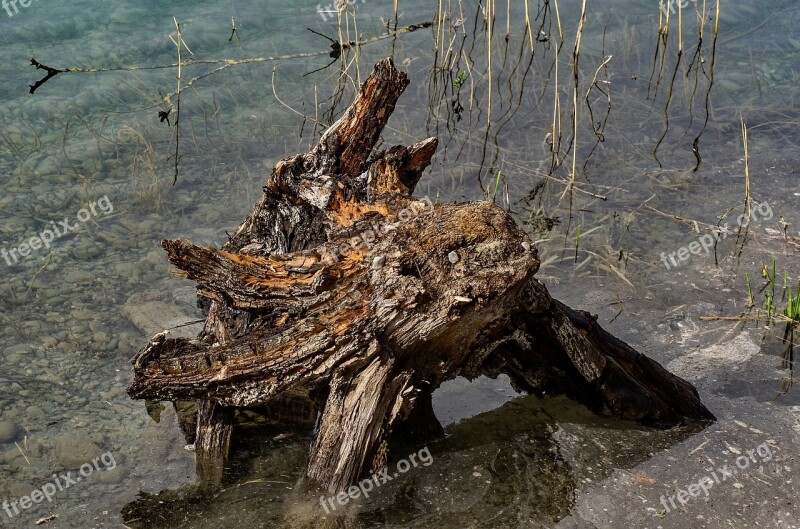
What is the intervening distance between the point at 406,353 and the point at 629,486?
1.02 m

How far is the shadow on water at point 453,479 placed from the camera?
3.05m

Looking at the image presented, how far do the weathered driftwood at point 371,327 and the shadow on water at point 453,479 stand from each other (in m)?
0.11

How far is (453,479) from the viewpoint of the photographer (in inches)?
127

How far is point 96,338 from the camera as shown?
4602 mm

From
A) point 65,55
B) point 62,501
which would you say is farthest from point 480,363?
point 65,55

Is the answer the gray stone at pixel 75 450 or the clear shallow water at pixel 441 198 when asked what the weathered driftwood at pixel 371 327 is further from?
the gray stone at pixel 75 450

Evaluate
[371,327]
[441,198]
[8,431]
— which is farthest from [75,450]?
[441,198]

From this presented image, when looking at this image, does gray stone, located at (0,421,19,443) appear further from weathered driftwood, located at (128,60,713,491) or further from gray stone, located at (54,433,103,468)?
weathered driftwood, located at (128,60,713,491)

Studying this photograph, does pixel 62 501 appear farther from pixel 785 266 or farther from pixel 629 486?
pixel 785 266

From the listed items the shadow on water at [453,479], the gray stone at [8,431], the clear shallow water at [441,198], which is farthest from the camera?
the gray stone at [8,431]

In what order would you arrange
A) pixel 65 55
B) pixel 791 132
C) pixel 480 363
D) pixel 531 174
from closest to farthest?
pixel 480 363 < pixel 531 174 < pixel 791 132 < pixel 65 55

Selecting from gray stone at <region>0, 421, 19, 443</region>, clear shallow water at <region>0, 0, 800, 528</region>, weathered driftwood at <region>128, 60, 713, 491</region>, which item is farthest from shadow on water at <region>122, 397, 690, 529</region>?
gray stone at <region>0, 421, 19, 443</region>

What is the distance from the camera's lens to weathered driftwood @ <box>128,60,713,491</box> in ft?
9.65

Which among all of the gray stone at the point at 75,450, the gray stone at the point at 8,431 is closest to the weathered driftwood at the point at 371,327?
the gray stone at the point at 75,450
